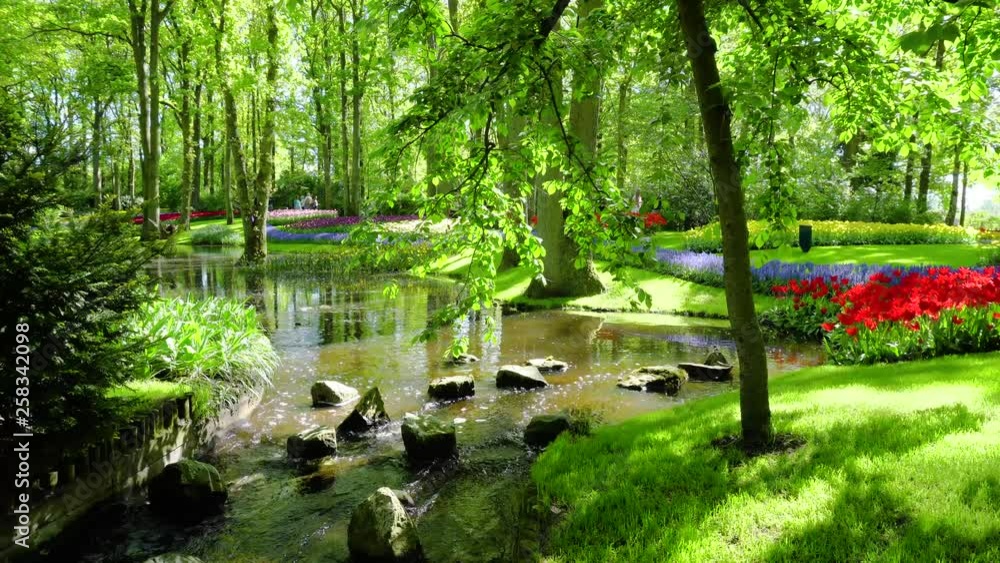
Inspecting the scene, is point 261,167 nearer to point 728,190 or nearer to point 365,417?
point 365,417

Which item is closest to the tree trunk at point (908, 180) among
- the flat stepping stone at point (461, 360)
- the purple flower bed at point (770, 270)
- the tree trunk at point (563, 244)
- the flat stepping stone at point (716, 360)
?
the purple flower bed at point (770, 270)

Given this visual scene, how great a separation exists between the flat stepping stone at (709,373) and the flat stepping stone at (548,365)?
5.74ft

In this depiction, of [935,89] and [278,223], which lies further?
[278,223]

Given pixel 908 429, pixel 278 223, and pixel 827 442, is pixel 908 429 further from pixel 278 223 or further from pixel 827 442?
pixel 278 223

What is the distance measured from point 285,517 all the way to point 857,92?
16.7ft

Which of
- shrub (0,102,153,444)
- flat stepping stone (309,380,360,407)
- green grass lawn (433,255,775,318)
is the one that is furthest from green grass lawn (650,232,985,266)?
shrub (0,102,153,444)

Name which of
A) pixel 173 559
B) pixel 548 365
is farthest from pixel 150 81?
pixel 173 559

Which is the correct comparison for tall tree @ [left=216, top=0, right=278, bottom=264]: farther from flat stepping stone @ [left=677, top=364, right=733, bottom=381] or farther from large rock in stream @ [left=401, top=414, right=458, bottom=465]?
large rock in stream @ [left=401, top=414, right=458, bottom=465]

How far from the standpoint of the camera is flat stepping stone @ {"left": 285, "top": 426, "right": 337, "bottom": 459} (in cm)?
564

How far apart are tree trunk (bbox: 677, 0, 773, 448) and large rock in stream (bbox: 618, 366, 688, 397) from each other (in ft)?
11.5

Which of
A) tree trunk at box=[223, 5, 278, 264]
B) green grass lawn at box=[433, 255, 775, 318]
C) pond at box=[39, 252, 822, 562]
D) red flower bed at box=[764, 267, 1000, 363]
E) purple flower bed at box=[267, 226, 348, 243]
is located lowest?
pond at box=[39, 252, 822, 562]

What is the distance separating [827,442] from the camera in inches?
165

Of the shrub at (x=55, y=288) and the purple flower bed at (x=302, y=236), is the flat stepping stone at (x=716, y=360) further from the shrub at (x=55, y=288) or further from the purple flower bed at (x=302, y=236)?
the purple flower bed at (x=302, y=236)

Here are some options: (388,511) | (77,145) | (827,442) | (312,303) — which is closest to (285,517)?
(388,511)
